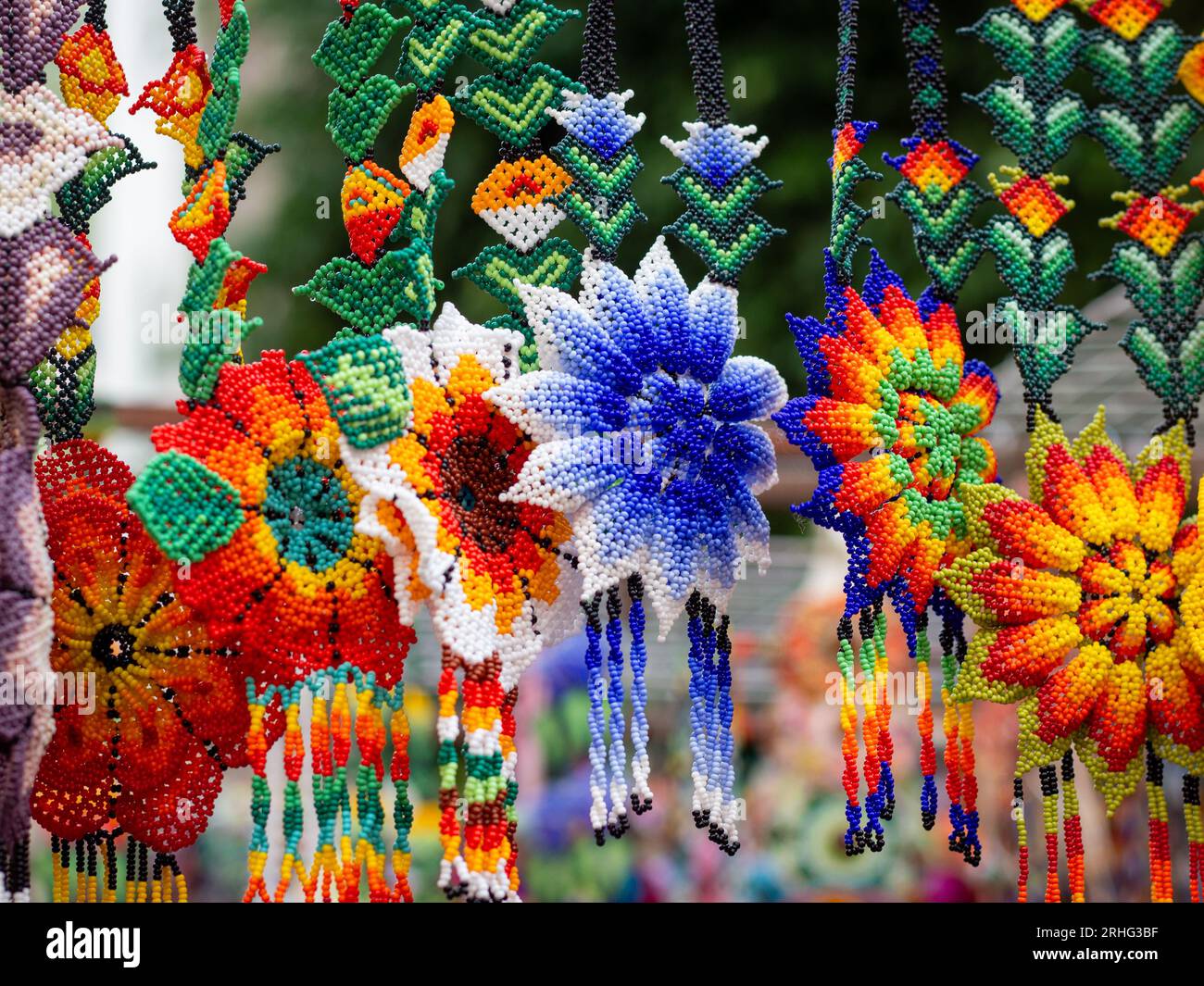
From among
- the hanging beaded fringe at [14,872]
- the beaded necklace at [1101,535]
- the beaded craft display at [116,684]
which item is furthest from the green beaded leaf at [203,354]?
the beaded necklace at [1101,535]

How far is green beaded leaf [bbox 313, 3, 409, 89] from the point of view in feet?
3.23

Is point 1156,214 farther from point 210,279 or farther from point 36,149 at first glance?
point 36,149

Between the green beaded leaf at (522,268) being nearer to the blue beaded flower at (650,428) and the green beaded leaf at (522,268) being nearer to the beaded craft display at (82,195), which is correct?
the blue beaded flower at (650,428)

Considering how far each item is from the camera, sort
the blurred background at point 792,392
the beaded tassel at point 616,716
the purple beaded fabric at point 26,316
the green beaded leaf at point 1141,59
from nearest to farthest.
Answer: the purple beaded fabric at point 26,316
the beaded tassel at point 616,716
the green beaded leaf at point 1141,59
the blurred background at point 792,392

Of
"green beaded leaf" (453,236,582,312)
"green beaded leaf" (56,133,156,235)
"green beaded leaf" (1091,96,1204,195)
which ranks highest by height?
"green beaded leaf" (1091,96,1204,195)

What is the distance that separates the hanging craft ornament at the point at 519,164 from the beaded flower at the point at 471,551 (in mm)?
48

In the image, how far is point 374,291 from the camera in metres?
0.98

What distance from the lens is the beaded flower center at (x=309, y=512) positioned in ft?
3.15

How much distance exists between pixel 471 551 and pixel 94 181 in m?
0.39

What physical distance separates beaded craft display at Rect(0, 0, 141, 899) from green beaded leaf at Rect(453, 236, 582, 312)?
0.88 ft

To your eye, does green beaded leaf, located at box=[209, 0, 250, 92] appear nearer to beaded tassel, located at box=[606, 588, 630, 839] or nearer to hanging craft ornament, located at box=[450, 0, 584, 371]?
hanging craft ornament, located at box=[450, 0, 584, 371]

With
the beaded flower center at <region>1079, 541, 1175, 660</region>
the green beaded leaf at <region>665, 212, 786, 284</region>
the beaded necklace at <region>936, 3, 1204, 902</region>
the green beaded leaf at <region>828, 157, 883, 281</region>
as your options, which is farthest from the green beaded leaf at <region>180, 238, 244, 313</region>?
the beaded flower center at <region>1079, 541, 1175, 660</region>

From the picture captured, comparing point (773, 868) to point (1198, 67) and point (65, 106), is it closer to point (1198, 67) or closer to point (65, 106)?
point (1198, 67)
